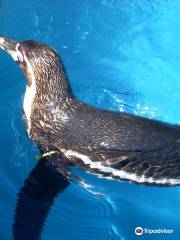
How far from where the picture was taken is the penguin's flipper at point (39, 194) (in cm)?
323

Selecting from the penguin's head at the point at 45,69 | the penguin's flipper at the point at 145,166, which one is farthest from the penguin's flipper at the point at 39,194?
the penguin's head at the point at 45,69

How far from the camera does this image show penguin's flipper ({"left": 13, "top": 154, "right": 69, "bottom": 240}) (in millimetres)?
3230

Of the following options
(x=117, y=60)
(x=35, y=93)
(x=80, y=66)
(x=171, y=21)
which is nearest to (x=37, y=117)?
(x=35, y=93)

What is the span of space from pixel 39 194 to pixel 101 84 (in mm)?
1499

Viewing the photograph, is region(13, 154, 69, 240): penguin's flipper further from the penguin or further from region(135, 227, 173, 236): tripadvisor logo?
region(135, 227, 173, 236): tripadvisor logo

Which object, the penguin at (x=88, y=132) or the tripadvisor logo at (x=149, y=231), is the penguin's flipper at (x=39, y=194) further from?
Result: the tripadvisor logo at (x=149, y=231)

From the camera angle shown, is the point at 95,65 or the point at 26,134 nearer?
the point at 26,134

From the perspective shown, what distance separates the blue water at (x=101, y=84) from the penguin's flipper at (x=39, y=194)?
0.18 ft

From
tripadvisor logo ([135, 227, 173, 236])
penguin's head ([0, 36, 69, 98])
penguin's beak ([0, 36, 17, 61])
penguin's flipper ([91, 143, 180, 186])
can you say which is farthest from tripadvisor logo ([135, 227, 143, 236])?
penguin's beak ([0, 36, 17, 61])

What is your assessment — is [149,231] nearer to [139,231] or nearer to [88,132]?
[139,231]

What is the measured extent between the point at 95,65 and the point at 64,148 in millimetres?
1625

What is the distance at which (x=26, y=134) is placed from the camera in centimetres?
385

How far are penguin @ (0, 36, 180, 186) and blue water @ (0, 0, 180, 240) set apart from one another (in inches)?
8.3

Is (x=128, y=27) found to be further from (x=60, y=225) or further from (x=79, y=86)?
(x=60, y=225)
